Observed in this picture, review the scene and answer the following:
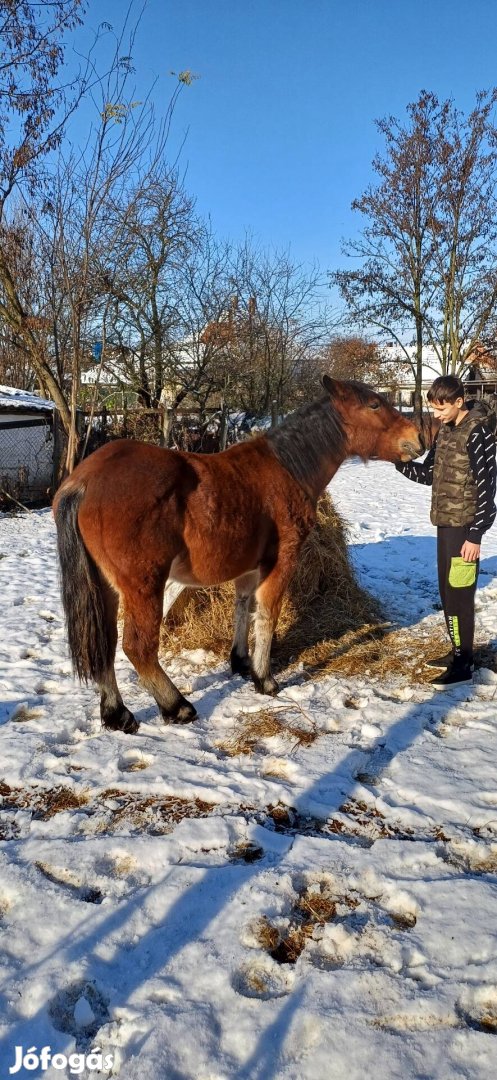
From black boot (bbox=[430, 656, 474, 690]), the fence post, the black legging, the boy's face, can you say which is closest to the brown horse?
the boy's face

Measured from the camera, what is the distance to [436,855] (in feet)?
7.75

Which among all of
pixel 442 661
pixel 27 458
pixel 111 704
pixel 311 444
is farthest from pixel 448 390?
pixel 27 458

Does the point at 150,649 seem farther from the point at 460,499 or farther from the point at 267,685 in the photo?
the point at 460,499


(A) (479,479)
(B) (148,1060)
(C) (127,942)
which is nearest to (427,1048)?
(B) (148,1060)

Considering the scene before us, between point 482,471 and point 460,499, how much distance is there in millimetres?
227

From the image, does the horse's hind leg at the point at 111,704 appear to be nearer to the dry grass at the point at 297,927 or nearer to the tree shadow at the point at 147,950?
the tree shadow at the point at 147,950

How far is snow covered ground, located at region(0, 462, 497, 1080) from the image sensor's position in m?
1.59

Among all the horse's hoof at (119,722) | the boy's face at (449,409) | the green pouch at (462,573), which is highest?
the boy's face at (449,409)

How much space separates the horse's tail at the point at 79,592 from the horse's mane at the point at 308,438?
1.46 metres

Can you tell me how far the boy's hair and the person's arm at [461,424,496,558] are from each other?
0.25 m

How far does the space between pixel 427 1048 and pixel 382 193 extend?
24340 millimetres

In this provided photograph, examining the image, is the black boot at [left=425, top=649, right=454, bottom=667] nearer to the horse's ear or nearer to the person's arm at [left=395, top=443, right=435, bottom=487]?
the person's arm at [left=395, top=443, right=435, bottom=487]

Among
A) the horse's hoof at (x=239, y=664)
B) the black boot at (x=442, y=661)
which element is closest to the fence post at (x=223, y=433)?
the horse's hoof at (x=239, y=664)

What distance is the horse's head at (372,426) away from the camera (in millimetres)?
4184
